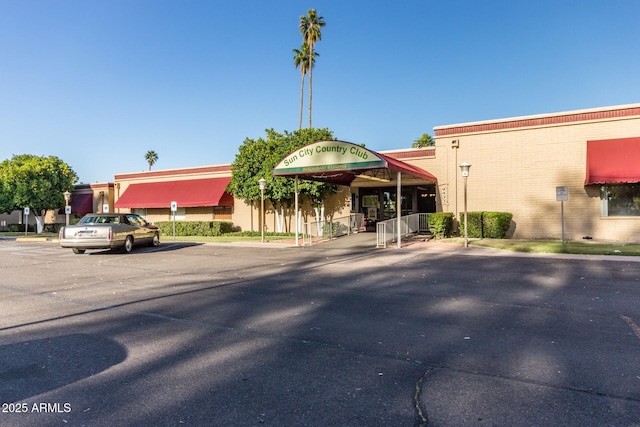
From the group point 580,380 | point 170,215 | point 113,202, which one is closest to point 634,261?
point 580,380

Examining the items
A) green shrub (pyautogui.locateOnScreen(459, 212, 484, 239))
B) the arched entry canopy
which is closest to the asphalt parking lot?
the arched entry canopy

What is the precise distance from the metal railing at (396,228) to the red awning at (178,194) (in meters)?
15.1

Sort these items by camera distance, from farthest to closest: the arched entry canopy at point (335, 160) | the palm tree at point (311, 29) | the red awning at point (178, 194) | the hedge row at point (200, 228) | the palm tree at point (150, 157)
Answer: the palm tree at point (150, 157) < the palm tree at point (311, 29) < the red awning at point (178, 194) < the hedge row at point (200, 228) < the arched entry canopy at point (335, 160)

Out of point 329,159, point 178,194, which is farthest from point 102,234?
point 178,194

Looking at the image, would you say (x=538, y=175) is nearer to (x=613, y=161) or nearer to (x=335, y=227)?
(x=613, y=161)

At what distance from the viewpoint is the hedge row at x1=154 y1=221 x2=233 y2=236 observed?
30.5 m

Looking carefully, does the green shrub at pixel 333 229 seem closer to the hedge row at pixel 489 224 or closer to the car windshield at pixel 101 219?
the hedge row at pixel 489 224

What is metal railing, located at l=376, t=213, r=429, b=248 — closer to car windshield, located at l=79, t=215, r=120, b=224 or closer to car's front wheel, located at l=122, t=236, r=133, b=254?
car's front wheel, located at l=122, t=236, r=133, b=254

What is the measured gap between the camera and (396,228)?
21.0 meters

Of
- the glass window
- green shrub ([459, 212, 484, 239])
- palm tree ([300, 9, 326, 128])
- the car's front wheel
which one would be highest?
palm tree ([300, 9, 326, 128])

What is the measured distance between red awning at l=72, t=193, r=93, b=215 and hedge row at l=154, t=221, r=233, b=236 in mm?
13503

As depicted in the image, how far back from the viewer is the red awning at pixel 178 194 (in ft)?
101

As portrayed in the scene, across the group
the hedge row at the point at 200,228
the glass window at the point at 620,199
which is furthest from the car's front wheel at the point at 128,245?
the glass window at the point at 620,199

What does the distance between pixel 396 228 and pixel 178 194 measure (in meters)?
19.5
